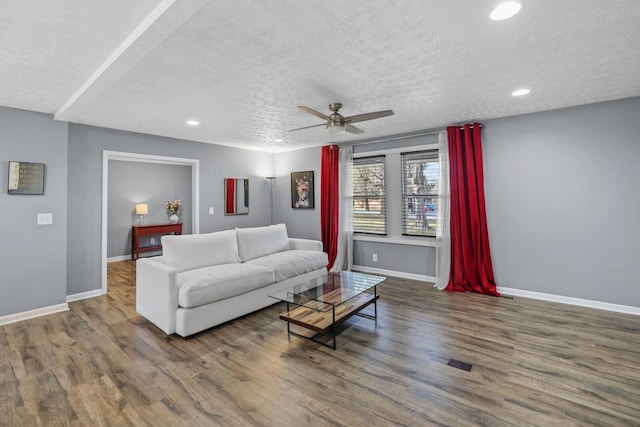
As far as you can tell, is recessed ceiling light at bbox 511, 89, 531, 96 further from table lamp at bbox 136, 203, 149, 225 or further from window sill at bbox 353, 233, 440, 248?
table lamp at bbox 136, 203, 149, 225

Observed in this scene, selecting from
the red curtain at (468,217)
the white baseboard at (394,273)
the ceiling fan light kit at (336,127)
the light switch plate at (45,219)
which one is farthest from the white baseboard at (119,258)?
the red curtain at (468,217)

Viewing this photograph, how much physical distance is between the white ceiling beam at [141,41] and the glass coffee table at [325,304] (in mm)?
2246

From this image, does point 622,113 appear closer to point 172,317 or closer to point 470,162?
point 470,162

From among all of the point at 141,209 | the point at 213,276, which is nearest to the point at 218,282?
the point at 213,276

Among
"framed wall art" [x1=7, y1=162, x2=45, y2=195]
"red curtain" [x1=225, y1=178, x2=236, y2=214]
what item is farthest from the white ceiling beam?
"red curtain" [x1=225, y1=178, x2=236, y2=214]

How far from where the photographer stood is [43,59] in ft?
7.20

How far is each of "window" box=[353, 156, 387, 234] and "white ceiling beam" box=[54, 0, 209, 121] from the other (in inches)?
150

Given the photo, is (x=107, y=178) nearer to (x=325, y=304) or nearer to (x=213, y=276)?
(x=213, y=276)

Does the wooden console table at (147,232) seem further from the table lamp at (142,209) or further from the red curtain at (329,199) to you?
the red curtain at (329,199)

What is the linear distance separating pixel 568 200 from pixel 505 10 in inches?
114

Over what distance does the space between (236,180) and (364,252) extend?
Result: 9.57ft

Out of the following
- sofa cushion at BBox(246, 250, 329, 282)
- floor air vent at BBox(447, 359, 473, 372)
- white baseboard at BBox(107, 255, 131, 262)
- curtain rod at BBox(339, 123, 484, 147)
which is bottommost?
floor air vent at BBox(447, 359, 473, 372)

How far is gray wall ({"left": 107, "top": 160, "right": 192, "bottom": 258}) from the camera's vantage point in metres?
6.45

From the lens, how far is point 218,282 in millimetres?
2920
